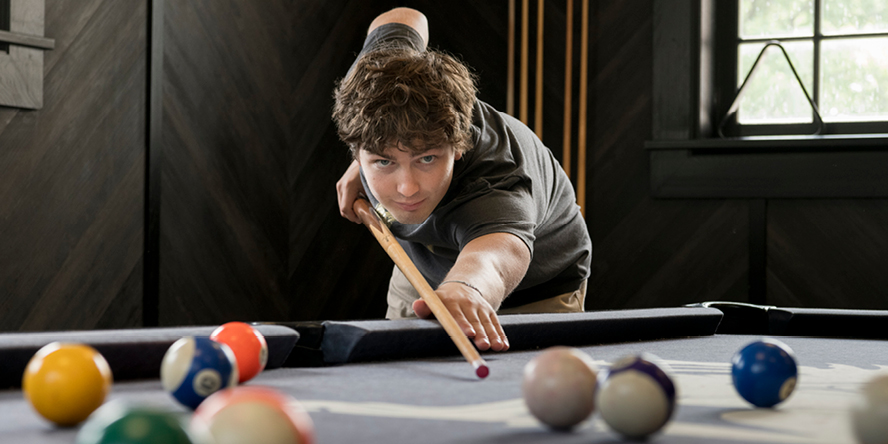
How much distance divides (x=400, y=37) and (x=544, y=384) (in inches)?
67.8

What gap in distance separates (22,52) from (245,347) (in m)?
1.94

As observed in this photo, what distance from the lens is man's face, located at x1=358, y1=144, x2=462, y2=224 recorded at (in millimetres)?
1954

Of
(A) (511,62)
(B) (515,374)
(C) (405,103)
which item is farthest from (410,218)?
(A) (511,62)

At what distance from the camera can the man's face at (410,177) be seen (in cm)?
195

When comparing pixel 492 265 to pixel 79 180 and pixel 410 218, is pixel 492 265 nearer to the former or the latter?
pixel 410 218

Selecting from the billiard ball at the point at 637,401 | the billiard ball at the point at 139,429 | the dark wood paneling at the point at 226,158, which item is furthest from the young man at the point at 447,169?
the dark wood paneling at the point at 226,158

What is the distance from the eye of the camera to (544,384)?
873 mm

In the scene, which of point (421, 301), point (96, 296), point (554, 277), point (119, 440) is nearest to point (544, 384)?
point (119, 440)

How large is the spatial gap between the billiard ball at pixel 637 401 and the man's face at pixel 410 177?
116 cm

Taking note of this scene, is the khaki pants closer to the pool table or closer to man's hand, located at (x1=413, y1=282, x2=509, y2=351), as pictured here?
the pool table

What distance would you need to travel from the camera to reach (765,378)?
0.99 m

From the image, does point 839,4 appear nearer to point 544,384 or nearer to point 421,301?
point 421,301

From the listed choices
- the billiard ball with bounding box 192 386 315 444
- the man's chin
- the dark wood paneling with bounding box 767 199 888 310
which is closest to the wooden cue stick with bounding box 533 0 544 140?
the dark wood paneling with bounding box 767 199 888 310

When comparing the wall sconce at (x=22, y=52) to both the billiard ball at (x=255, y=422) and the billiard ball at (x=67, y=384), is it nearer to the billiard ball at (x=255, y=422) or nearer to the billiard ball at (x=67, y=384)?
the billiard ball at (x=67, y=384)
